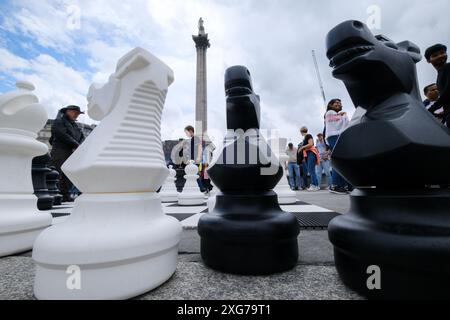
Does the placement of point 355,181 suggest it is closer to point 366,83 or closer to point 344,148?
point 344,148

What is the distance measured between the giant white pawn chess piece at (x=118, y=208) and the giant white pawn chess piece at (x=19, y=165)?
0.49 metres

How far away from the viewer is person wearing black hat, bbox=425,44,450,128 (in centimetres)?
161

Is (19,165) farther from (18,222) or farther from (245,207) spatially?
(245,207)

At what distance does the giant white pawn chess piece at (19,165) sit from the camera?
0.88 metres

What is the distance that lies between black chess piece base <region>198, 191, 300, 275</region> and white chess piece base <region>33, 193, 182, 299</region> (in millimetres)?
125

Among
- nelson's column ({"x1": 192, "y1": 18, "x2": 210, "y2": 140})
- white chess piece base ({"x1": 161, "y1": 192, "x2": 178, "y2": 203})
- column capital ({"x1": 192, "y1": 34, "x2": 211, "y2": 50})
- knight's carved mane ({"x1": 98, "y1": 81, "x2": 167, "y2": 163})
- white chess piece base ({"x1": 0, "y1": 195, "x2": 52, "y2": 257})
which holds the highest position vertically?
column capital ({"x1": 192, "y1": 34, "x2": 211, "y2": 50})

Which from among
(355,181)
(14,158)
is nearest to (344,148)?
(355,181)

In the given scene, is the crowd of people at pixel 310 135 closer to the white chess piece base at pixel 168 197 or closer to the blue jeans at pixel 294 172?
the blue jeans at pixel 294 172

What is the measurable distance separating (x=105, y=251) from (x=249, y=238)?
0.34 m

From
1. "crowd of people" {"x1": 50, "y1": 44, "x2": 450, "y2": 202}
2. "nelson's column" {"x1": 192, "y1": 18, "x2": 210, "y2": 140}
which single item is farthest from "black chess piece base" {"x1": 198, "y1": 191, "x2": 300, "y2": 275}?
"nelson's column" {"x1": 192, "y1": 18, "x2": 210, "y2": 140}

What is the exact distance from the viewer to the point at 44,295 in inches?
19.5

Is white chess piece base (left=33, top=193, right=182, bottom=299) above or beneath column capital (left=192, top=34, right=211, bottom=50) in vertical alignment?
beneath

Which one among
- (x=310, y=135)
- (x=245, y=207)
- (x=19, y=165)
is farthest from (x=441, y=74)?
(x=310, y=135)

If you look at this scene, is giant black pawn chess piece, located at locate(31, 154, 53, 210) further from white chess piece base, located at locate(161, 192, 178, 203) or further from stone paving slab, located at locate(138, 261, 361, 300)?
stone paving slab, located at locate(138, 261, 361, 300)
